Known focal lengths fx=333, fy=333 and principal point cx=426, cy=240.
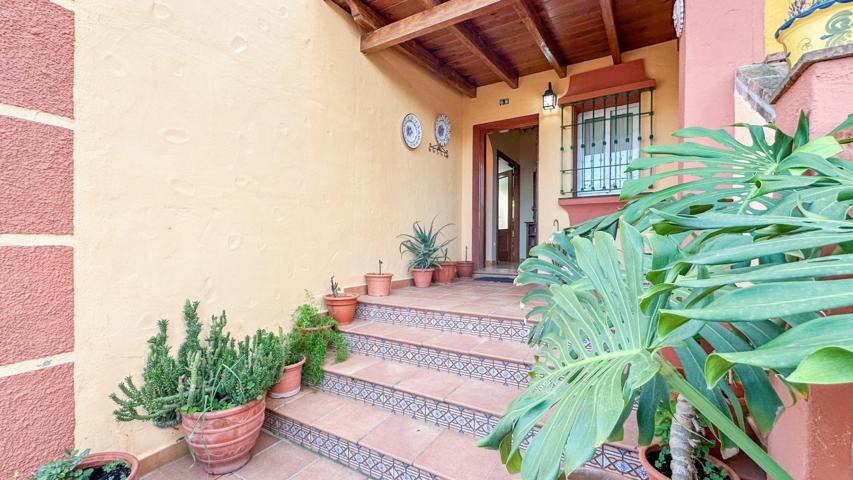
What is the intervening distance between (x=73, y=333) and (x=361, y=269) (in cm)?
184

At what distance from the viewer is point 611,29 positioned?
9.36 feet

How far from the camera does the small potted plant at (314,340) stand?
7.01ft

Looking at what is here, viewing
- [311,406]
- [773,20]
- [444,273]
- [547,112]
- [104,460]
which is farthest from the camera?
[547,112]

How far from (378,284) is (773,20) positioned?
111 inches

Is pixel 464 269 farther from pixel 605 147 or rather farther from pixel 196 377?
pixel 196 377

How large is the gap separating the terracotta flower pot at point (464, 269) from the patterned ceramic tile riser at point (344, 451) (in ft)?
8.94

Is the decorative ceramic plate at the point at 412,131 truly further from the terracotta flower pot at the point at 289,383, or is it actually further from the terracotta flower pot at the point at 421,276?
the terracotta flower pot at the point at 289,383

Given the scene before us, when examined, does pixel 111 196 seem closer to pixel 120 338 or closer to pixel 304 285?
pixel 120 338

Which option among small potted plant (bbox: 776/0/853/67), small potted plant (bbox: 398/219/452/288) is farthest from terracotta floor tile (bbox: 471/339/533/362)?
A: small potted plant (bbox: 776/0/853/67)

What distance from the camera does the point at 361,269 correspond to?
9.86 feet

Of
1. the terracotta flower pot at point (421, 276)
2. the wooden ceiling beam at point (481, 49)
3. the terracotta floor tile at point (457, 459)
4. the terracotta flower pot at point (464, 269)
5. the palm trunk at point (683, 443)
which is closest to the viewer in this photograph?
the palm trunk at point (683, 443)

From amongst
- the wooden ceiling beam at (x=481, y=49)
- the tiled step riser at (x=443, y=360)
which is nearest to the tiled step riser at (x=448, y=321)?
the tiled step riser at (x=443, y=360)

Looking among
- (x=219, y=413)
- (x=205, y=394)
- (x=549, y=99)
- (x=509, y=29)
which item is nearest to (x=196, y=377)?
(x=205, y=394)

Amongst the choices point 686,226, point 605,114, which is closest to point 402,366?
point 686,226
